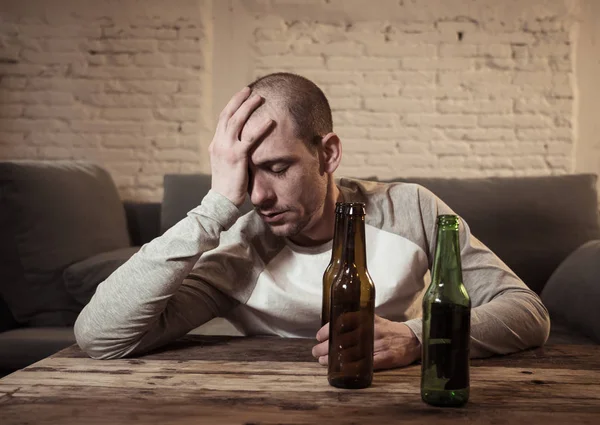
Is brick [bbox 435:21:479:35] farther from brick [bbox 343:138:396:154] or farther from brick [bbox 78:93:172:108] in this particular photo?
brick [bbox 78:93:172:108]

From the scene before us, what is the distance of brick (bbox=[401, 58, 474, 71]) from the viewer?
3.43 meters

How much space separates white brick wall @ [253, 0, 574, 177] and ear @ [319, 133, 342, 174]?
188 cm

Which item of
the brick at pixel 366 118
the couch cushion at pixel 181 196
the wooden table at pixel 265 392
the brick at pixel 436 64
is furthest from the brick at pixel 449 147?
the wooden table at pixel 265 392

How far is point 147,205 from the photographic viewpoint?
3.02m

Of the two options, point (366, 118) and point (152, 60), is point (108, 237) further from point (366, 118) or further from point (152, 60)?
point (366, 118)

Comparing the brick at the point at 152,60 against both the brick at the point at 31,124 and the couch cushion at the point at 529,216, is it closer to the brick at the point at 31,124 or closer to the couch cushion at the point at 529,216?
the brick at the point at 31,124

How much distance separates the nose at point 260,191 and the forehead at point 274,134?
4 cm

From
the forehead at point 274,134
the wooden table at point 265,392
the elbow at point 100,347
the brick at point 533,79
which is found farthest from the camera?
the brick at point 533,79

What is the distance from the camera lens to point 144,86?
11.4ft

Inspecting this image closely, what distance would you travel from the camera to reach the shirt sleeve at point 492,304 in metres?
1.22

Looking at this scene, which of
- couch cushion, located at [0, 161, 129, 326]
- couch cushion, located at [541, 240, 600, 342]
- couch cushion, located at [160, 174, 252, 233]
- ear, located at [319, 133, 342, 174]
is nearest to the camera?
ear, located at [319, 133, 342, 174]

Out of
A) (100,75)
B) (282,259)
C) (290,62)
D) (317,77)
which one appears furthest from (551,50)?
(282,259)

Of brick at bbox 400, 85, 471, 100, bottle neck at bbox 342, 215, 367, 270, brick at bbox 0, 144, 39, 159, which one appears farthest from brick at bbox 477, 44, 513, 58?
bottle neck at bbox 342, 215, 367, 270

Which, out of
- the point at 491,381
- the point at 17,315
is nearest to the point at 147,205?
the point at 17,315
